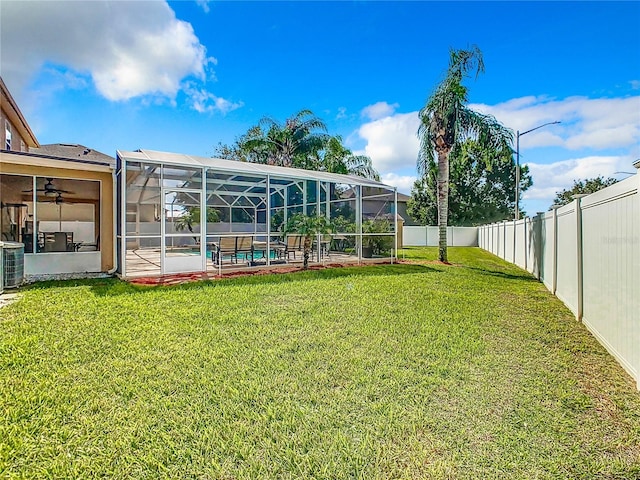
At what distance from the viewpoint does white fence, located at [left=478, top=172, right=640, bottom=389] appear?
11.4ft

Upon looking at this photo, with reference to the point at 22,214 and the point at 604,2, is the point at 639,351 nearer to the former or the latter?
the point at 604,2

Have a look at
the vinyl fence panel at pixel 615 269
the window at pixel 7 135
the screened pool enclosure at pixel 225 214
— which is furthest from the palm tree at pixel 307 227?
the window at pixel 7 135

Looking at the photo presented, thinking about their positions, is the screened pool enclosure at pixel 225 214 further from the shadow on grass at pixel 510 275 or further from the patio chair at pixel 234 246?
the shadow on grass at pixel 510 275

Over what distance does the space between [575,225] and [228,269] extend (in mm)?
8449

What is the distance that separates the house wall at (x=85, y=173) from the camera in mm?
8961

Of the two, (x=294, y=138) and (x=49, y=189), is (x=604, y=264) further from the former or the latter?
(x=294, y=138)

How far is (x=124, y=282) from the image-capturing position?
27.7ft

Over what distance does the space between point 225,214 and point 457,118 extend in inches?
420

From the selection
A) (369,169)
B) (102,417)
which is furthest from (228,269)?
(369,169)

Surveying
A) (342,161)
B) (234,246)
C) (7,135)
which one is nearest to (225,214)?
(234,246)

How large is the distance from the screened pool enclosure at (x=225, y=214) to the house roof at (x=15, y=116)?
646 centimetres

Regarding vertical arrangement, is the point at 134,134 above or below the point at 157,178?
above

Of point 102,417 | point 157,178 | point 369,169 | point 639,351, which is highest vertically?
point 369,169

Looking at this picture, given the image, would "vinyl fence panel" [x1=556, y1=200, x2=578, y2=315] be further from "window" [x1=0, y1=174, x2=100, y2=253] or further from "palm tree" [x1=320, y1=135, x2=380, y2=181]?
"palm tree" [x1=320, y1=135, x2=380, y2=181]
